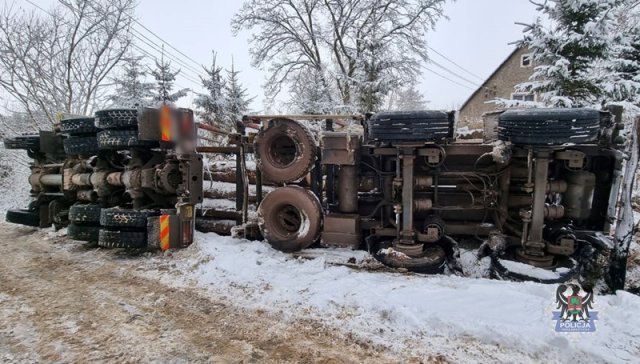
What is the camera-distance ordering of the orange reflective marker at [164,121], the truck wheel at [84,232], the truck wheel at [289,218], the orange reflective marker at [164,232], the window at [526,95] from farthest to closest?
the window at [526,95], the truck wheel at [84,232], the orange reflective marker at [164,121], the orange reflective marker at [164,232], the truck wheel at [289,218]

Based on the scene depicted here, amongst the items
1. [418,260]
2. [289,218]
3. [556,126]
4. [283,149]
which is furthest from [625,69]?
[289,218]

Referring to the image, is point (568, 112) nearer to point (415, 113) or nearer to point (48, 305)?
point (415, 113)

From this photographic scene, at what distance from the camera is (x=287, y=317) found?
2.68m

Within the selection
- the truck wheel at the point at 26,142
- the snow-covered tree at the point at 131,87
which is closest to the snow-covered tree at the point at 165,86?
the snow-covered tree at the point at 131,87

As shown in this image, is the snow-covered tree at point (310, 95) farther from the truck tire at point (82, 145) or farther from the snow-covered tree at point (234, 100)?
the truck tire at point (82, 145)

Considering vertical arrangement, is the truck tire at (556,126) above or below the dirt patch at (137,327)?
above

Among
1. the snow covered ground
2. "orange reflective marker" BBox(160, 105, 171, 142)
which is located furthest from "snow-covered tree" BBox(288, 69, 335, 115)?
the snow covered ground

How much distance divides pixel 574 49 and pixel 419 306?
9243 millimetres

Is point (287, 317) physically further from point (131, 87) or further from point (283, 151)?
point (131, 87)

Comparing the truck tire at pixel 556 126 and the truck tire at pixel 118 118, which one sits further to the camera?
the truck tire at pixel 118 118

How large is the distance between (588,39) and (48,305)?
11421 millimetres

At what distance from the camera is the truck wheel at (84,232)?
466 centimetres

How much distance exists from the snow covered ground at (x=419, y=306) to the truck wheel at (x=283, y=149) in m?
1.06

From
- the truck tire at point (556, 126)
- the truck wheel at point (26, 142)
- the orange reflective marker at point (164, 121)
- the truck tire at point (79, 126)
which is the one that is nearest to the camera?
the truck tire at point (556, 126)
